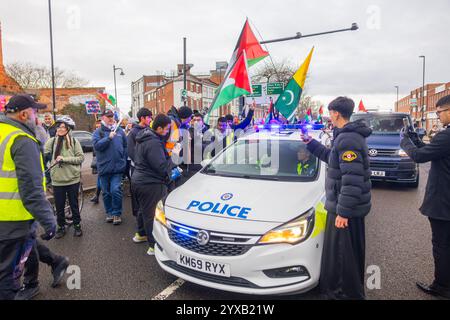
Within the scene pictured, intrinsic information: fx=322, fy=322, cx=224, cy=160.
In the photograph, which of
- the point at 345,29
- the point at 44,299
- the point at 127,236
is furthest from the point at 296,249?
the point at 345,29

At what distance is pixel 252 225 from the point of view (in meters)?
2.95

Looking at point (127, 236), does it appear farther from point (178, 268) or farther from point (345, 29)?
point (345, 29)

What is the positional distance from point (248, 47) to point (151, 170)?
3.17m

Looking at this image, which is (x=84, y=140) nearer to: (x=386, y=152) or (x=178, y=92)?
(x=386, y=152)

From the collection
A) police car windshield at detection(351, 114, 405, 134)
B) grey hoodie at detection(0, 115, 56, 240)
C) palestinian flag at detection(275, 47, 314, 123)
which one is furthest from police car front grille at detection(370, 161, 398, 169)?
grey hoodie at detection(0, 115, 56, 240)

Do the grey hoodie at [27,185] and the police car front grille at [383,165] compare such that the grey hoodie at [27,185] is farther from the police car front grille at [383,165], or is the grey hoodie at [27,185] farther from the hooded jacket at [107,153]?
the police car front grille at [383,165]

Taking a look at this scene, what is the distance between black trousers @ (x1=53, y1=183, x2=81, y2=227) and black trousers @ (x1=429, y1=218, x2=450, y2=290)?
4936 millimetres

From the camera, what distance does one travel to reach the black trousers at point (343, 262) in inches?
120

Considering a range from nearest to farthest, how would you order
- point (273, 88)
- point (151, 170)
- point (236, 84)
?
1. point (151, 170)
2. point (236, 84)
3. point (273, 88)

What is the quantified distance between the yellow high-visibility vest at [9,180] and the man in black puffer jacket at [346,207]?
2728 mm

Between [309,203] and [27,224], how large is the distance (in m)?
2.55

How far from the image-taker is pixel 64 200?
5.12 meters

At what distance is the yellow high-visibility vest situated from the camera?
2.52 metres

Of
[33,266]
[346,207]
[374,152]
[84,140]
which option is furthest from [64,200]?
[84,140]
